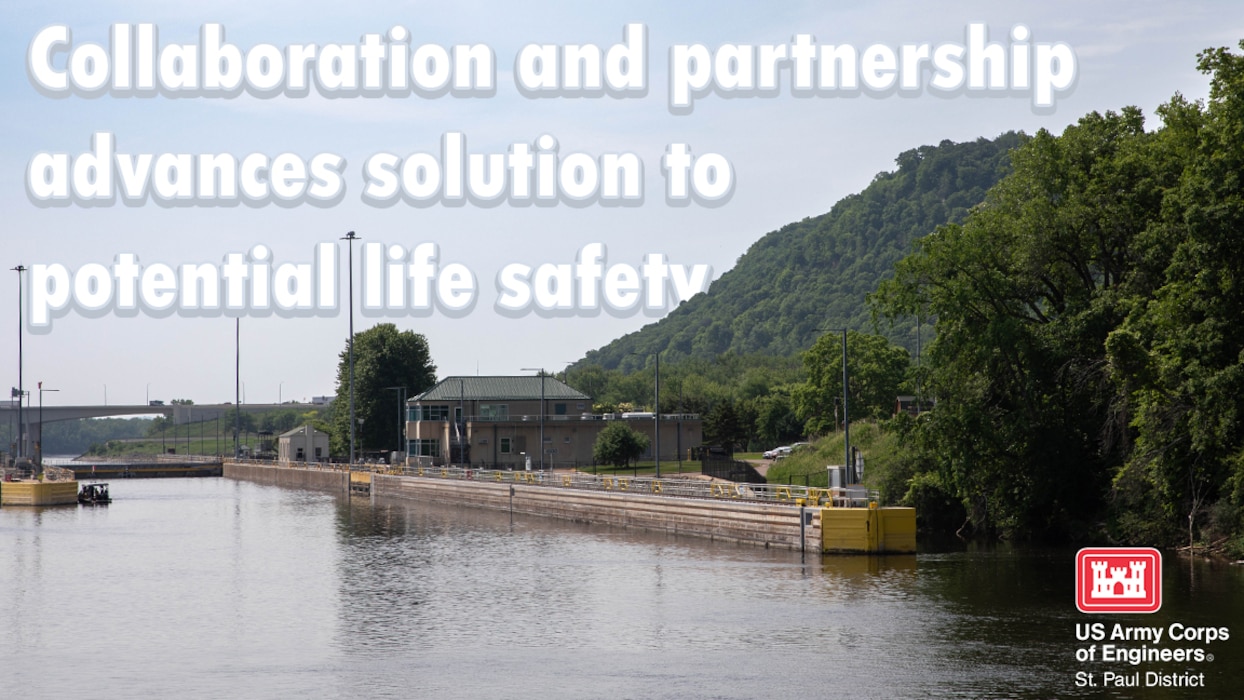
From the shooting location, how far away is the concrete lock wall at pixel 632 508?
174 feet

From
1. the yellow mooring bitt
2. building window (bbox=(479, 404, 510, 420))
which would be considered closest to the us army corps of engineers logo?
the yellow mooring bitt

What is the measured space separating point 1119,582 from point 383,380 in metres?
113

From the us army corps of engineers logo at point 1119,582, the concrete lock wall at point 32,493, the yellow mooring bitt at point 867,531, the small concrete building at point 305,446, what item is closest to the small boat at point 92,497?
the concrete lock wall at point 32,493

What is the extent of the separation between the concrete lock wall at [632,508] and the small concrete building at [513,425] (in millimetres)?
10967

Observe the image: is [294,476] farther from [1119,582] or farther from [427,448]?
[1119,582]

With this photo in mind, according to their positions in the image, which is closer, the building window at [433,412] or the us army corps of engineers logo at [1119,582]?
the us army corps of engineers logo at [1119,582]

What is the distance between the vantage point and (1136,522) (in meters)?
49.3

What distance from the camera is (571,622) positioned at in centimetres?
3688

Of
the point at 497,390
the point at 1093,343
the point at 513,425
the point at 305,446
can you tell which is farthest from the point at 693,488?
the point at 305,446

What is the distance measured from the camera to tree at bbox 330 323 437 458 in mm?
143875

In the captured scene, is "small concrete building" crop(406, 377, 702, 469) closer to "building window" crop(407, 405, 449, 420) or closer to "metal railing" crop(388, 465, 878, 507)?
"building window" crop(407, 405, 449, 420)

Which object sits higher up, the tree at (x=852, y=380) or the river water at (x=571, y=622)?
the tree at (x=852, y=380)

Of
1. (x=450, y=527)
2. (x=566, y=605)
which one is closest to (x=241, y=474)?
(x=450, y=527)

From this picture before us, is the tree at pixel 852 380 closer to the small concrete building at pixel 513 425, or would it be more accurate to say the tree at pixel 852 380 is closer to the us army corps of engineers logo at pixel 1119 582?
the small concrete building at pixel 513 425
